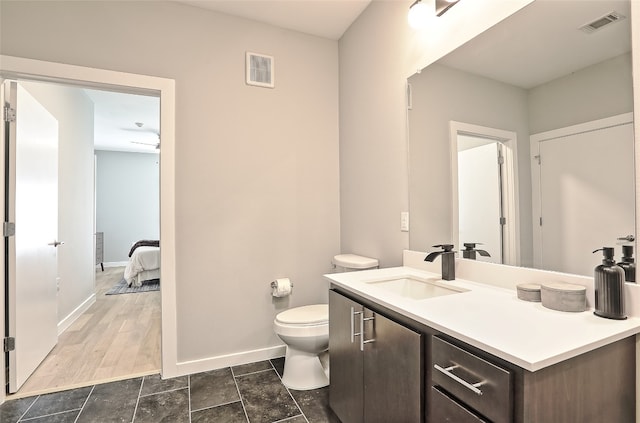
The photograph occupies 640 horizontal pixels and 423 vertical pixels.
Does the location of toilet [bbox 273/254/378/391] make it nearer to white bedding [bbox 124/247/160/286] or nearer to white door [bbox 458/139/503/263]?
white door [bbox 458/139/503/263]

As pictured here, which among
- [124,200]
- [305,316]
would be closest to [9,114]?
[305,316]

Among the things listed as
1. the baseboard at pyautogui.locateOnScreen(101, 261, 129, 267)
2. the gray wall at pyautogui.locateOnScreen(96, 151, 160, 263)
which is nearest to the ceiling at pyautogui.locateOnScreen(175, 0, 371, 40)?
the gray wall at pyautogui.locateOnScreen(96, 151, 160, 263)

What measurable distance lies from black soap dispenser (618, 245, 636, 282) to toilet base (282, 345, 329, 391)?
1.67 m

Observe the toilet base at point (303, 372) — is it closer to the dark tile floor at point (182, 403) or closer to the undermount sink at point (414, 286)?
the dark tile floor at point (182, 403)

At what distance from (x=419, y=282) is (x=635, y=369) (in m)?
0.84

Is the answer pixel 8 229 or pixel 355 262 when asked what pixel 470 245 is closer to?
pixel 355 262

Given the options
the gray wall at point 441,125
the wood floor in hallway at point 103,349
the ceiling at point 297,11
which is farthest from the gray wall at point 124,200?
the gray wall at point 441,125

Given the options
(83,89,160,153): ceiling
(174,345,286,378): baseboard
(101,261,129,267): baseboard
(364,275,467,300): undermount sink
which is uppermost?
(83,89,160,153): ceiling

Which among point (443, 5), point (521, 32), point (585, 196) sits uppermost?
point (443, 5)

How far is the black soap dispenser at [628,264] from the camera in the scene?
0.97 meters

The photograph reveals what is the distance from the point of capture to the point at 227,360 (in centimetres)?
231

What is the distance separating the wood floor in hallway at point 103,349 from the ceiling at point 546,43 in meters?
2.84

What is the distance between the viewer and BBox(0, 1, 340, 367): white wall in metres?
2.05

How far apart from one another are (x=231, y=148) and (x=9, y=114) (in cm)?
136
